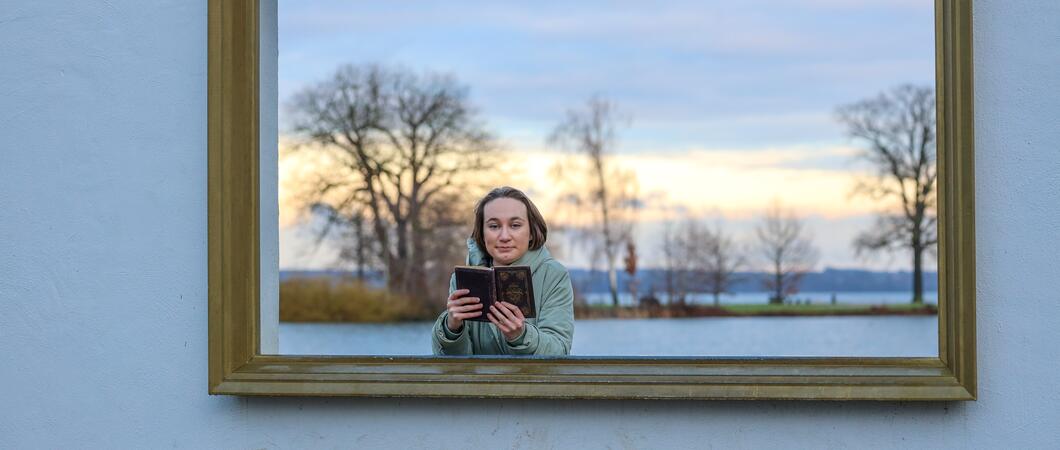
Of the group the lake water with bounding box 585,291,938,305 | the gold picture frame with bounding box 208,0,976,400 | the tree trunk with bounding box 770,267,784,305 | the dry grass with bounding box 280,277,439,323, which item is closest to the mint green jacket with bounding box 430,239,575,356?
the gold picture frame with bounding box 208,0,976,400

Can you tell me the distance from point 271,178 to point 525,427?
3.32 feet

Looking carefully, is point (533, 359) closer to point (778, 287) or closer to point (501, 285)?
point (501, 285)

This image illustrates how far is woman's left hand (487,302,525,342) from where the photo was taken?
3914 millimetres

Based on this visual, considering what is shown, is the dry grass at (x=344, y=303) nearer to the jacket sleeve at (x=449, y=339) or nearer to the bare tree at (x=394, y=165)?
the bare tree at (x=394, y=165)

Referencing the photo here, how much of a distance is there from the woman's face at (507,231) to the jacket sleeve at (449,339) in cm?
22

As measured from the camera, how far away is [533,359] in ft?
12.2

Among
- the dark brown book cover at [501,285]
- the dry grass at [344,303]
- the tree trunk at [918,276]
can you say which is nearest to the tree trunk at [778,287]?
the tree trunk at [918,276]

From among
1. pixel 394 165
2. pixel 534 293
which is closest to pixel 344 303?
pixel 394 165

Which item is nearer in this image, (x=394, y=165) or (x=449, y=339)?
(x=449, y=339)

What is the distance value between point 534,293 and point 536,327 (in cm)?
11

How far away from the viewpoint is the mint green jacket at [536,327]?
403 centimetres
